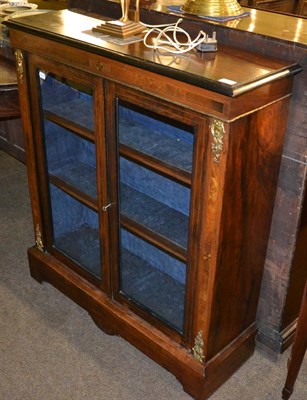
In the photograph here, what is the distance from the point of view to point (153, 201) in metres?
1.86

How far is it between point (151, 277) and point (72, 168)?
0.51m

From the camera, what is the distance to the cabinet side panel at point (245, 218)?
139 centimetres

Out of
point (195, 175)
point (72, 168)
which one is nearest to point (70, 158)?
point (72, 168)

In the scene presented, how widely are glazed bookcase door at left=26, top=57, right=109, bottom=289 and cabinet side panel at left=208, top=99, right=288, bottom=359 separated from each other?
1.50 feet

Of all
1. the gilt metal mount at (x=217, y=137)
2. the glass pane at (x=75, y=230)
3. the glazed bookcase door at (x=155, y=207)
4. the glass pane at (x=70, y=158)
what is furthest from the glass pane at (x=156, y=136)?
the glass pane at (x=75, y=230)

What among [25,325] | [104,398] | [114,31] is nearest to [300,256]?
[104,398]

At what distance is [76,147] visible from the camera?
1.97 metres

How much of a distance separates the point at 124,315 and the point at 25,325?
0.43 metres

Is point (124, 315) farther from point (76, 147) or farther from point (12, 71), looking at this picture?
Result: point (12, 71)

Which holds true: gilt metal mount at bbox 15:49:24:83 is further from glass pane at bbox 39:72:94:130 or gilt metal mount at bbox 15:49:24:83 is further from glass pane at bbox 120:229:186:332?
glass pane at bbox 120:229:186:332

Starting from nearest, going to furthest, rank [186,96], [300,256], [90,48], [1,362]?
[186,96]
[90,48]
[300,256]
[1,362]

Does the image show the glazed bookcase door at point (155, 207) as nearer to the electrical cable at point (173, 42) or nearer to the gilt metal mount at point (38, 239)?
the electrical cable at point (173, 42)

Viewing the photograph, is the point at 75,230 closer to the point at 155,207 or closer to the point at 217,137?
the point at 155,207

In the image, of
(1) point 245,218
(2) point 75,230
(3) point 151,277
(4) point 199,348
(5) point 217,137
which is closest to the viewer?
(5) point 217,137
